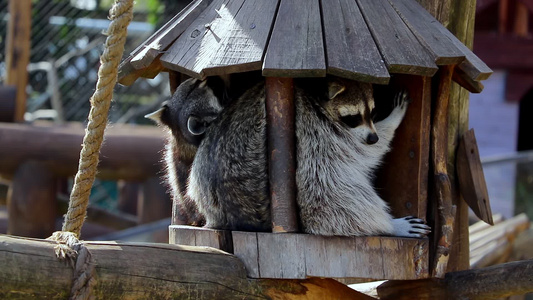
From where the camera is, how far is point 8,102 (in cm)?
737

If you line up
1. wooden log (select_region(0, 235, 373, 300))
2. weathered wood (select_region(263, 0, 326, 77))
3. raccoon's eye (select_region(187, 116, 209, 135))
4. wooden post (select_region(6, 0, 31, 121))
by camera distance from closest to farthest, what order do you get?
wooden log (select_region(0, 235, 373, 300)) → weathered wood (select_region(263, 0, 326, 77)) → raccoon's eye (select_region(187, 116, 209, 135)) → wooden post (select_region(6, 0, 31, 121))

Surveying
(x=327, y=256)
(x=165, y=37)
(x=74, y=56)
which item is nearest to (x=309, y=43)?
(x=165, y=37)

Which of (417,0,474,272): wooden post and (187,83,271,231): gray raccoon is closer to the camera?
(187,83,271,231): gray raccoon

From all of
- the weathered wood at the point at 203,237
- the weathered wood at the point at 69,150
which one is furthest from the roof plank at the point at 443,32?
the weathered wood at the point at 69,150

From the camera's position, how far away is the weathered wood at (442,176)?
298 centimetres

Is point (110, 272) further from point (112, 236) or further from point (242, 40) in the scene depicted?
point (112, 236)

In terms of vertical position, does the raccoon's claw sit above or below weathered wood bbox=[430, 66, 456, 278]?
above

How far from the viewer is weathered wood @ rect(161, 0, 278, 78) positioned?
2.65 meters

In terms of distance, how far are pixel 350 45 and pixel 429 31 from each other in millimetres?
388

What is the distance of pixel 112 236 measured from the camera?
24.8ft

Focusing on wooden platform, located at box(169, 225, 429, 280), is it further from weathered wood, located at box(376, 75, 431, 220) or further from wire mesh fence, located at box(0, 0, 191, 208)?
wire mesh fence, located at box(0, 0, 191, 208)

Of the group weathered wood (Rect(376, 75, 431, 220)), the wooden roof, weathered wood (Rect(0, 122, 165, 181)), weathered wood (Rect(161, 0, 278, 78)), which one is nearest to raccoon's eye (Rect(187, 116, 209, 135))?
the wooden roof

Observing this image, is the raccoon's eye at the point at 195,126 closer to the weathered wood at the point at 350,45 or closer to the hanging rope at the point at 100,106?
the hanging rope at the point at 100,106

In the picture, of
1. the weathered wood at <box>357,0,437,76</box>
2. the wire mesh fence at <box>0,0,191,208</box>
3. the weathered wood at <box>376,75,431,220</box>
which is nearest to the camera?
the weathered wood at <box>357,0,437,76</box>
